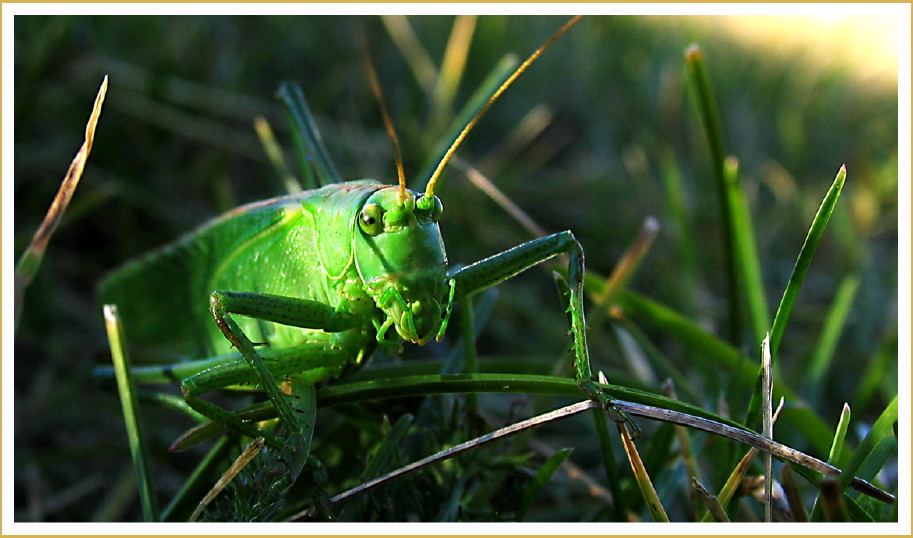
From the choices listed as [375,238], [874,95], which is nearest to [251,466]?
[375,238]

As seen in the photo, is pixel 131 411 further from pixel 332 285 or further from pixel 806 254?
pixel 806 254

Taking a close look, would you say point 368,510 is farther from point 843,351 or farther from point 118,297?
point 843,351

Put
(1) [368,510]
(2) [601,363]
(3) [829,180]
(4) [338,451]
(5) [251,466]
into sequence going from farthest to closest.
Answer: (3) [829,180] < (2) [601,363] < (4) [338,451] < (1) [368,510] < (5) [251,466]

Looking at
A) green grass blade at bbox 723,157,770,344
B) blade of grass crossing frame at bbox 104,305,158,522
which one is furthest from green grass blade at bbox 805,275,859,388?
blade of grass crossing frame at bbox 104,305,158,522

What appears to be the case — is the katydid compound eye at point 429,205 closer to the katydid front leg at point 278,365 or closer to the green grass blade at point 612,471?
the katydid front leg at point 278,365

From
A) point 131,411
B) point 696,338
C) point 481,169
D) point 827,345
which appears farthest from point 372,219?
point 481,169

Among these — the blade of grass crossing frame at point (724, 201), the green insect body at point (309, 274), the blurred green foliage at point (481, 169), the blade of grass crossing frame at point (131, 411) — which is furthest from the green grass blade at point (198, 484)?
the blade of grass crossing frame at point (724, 201)

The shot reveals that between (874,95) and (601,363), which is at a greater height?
(874,95)
